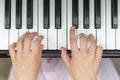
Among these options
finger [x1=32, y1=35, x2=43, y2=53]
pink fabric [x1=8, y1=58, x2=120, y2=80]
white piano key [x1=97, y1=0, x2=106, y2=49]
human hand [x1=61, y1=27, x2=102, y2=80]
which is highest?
white piano key [x1=97, y1=0, x2=106, y2=49]

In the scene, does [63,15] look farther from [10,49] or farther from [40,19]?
[10,49]

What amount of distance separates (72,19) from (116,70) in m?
0.32

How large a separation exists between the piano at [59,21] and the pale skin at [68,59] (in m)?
0.07

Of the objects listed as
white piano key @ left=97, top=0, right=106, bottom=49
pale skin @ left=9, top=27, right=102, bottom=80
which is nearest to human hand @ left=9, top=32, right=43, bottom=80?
pale skin @ left=9, top=27, right=102, bottom=80

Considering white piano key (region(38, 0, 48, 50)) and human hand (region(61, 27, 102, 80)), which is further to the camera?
white piano key (region(38, 0, 48, 50))

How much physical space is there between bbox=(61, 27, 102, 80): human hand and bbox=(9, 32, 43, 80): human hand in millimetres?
118

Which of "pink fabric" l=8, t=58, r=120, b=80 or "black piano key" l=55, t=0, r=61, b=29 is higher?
"black piano key" l=55, t=0, r=61, b=29

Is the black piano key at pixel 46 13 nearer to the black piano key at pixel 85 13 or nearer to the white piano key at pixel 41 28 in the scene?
the white piano key at pixel 41 28

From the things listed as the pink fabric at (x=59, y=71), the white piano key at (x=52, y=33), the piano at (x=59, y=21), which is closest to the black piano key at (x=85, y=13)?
the piano at (x=59, y=21)

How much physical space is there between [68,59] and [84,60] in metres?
0.06

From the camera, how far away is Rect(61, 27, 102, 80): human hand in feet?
3.57

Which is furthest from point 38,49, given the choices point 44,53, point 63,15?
point 63,15

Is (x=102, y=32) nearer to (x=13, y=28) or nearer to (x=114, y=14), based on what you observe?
(x=114, y=14)

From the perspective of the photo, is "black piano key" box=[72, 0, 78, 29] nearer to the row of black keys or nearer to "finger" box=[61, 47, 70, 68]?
the row of black keys
